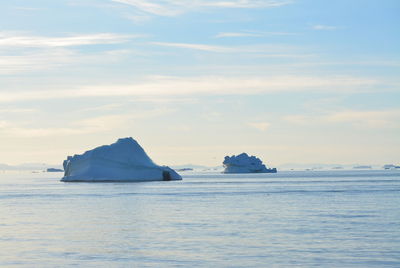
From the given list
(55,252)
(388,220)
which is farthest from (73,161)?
(55,252)

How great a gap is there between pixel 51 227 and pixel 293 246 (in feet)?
37.1

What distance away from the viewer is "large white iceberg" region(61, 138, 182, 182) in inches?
3260

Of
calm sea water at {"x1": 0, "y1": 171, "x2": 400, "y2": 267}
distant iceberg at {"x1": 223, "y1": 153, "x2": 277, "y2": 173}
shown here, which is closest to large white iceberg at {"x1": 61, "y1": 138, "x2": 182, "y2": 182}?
calm sea water at {"x1": 0, "y1": 171, "x2": 400, "y2": 267}

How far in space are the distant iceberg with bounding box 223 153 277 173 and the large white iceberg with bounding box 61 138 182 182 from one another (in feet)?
215

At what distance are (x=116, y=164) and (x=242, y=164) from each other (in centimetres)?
7392

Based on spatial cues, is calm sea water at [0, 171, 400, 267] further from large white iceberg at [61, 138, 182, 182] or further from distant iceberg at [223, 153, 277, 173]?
distant iceberg at [223, 153, 277, 173]

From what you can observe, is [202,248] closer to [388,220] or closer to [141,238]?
[141,238]

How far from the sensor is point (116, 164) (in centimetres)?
8488

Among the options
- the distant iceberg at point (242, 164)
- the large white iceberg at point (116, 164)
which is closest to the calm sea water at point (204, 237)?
the large white iceberg at point (116, 164)

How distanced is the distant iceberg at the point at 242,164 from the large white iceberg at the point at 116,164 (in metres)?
65.7

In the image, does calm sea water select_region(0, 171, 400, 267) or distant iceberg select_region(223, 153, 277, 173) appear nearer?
calm sea water select_region(0, 171, 400, 267)

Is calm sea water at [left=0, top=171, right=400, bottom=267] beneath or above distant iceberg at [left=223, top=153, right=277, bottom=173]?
beneath

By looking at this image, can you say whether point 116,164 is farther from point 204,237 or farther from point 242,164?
point 242,164

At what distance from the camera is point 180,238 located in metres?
23.6
